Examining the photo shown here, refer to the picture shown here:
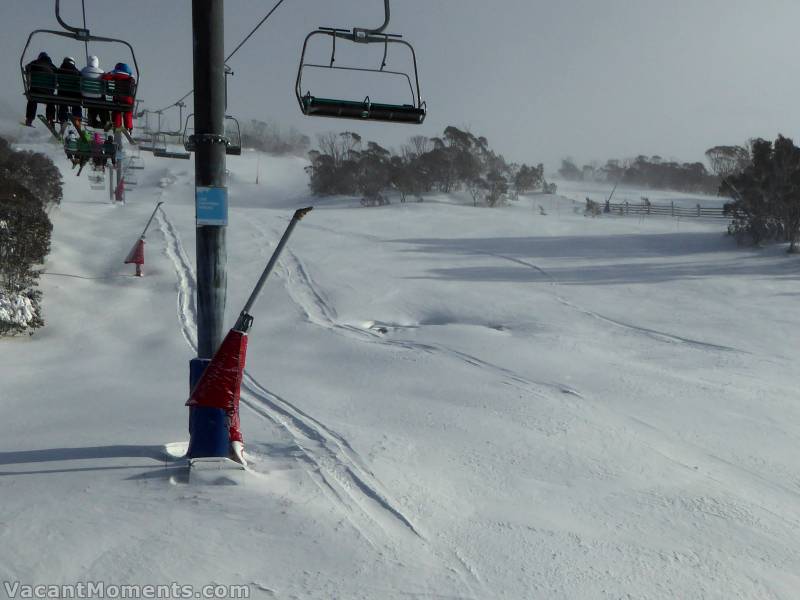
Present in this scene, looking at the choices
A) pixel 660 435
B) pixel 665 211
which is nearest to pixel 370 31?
pixel 660 435

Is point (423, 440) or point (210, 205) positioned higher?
point (210, 205)

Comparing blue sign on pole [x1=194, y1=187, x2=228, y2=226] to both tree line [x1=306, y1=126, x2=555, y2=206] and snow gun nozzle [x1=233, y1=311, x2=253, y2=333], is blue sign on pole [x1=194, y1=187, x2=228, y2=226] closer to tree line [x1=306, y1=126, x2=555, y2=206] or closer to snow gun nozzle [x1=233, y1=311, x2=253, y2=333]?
snow gun nozzle [x1=233, y1=311, x2=253, y2=333]

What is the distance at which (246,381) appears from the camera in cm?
862

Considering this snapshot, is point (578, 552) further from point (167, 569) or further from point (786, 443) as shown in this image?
point (786, 443)

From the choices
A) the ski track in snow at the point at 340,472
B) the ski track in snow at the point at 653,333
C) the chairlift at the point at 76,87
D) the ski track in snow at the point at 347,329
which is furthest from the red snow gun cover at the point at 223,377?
the ski track in snow at the point at 653,333

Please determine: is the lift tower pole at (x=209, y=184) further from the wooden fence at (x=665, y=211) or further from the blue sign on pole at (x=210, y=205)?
the wooden fence at (x=665, y=211)

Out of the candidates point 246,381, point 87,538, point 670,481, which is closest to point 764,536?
point 670,481

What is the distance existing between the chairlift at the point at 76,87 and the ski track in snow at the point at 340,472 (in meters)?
3.17

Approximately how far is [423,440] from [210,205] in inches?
108

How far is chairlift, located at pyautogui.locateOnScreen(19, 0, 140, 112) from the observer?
18.8ft

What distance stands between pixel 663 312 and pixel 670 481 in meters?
9.67

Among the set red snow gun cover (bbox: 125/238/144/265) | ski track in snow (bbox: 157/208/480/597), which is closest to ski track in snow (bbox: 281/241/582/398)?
ski track in snow (bbox: 157/208/480/597)

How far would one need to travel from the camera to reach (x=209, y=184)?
5184 mm

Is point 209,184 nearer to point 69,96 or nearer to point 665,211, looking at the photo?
point 69,96
